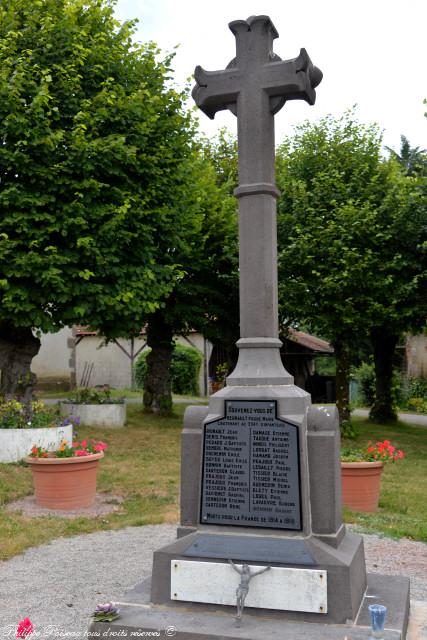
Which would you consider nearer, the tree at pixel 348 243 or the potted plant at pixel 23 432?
the potted plant at pixel 23 432

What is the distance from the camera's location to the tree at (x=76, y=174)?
1106cm

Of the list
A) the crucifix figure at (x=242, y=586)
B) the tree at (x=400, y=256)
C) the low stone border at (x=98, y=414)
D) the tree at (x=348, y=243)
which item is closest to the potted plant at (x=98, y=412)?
the low stone border at (x=98, y=414)

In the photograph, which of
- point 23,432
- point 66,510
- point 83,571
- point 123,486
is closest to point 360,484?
point 123,486

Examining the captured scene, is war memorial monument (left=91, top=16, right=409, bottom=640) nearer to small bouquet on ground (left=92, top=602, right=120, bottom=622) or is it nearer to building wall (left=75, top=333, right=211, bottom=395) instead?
small bouquet on ground (left=92, top=602, right=120, bottom=622)

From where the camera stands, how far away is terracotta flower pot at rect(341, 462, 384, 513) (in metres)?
8.39

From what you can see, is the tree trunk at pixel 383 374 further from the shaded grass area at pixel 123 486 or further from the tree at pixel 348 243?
the shaded grass area at pixel 123 486

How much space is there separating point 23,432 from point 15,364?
2.24m

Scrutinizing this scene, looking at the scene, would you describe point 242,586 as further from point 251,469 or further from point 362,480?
point 362,480

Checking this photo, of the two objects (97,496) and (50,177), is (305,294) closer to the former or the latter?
(50,177)

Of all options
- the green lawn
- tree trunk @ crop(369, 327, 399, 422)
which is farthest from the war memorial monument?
tree trunk @ crop(369, 327, 399, 422)

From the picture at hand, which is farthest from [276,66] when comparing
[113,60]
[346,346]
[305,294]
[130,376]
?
[130,376]

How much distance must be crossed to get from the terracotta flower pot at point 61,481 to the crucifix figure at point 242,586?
4.66 m

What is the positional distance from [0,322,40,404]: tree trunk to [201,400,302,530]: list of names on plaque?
29.8 feet

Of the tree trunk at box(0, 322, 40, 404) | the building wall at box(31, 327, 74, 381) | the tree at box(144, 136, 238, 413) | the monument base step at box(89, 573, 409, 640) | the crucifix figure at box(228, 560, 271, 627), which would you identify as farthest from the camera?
the building wall at box(31, 327, 74, 381)
